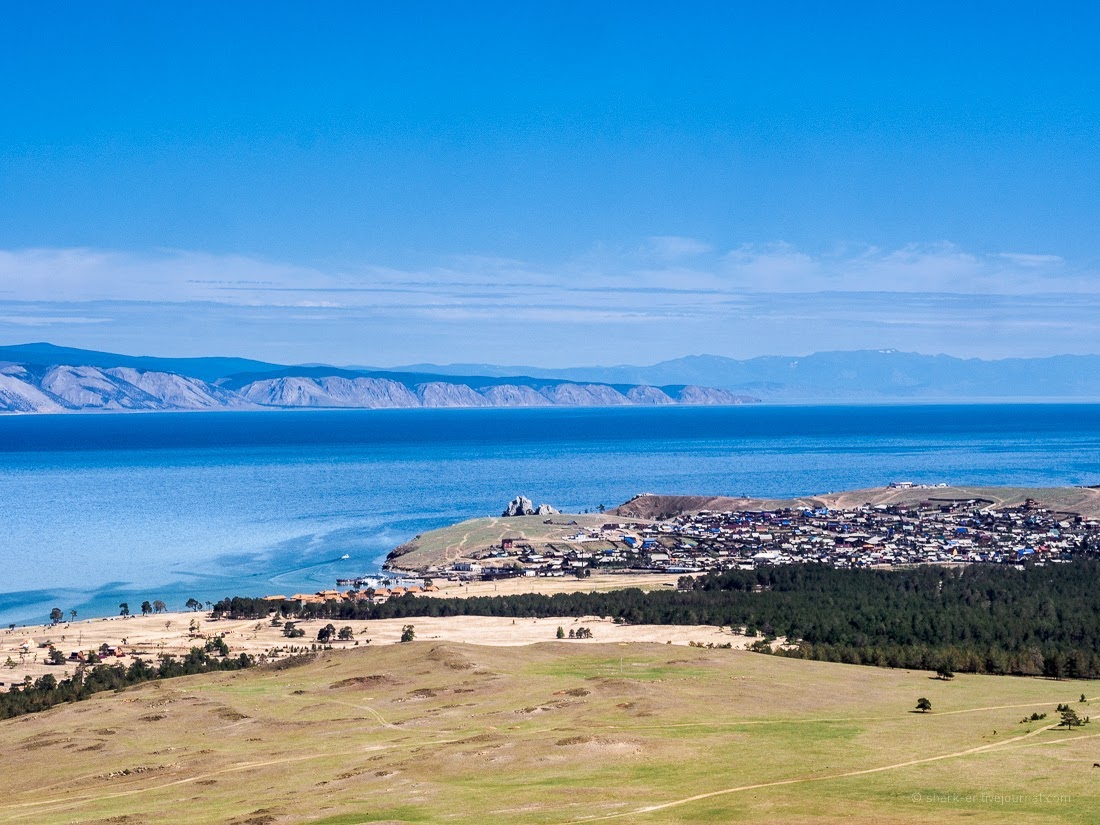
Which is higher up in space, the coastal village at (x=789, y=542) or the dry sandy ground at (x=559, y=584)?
the coastal village at (x=789, y=542)

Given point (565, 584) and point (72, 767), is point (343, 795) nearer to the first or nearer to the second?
point (72, 767)

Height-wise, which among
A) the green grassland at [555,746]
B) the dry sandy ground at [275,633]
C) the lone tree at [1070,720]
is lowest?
the dry sandy ground at [275,633]

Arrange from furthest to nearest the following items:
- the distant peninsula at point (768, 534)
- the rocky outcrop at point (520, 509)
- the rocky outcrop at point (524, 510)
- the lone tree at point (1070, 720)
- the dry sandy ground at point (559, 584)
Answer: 1. the rocky outcrop at point (520, 509)
2. the rocky outcrop at point (524, 510)
3. the distant peninsula at point (768, 534)
4. the dry sandy ground at point (559, 584)
5. the lone tree at point (1070, 720)

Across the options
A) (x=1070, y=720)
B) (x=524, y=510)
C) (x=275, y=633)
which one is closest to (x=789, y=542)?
(x=524, y=510)

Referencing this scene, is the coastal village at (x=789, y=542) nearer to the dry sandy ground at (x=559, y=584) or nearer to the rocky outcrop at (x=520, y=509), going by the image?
the dry sandy ground at (x=559, y=584)

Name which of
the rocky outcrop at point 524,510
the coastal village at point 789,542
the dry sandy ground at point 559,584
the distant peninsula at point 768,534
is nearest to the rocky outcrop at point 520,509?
the rocky outcrop at point 524,510

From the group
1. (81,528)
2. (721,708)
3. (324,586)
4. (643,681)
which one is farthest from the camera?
(81,528)

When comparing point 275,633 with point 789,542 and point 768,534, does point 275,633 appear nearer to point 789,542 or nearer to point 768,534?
point 789,542

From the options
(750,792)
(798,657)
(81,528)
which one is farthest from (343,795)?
(81,528)
